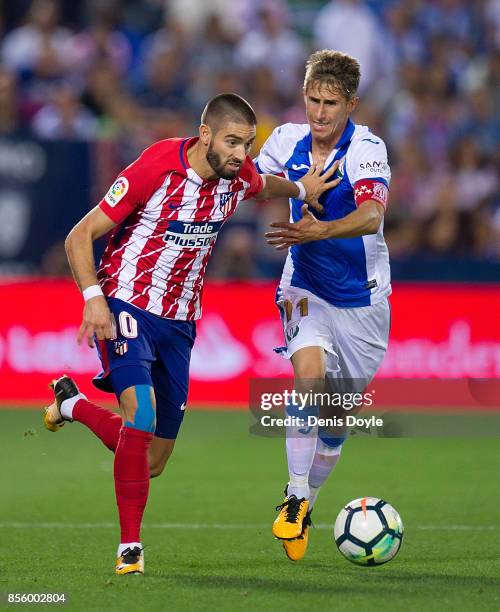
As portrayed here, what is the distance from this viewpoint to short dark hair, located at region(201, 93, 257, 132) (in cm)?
618

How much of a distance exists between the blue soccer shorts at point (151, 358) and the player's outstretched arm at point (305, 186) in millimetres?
853

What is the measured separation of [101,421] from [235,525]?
1348 mm

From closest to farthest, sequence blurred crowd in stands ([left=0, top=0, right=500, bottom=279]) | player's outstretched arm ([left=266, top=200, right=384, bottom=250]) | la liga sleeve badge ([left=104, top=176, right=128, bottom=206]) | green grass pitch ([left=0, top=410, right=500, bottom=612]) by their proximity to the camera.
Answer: green grass pitch ([left=0, top=410, right=500, bottom=612]) → la liga sleeve badge ([left=104, top=176, right=128, bottom=206]) → player's outstretched arm ([left=266, top=200, right=384, bottom=250]) → blurred crowd in stands ([left=0, top=0, right=500, bottom=279])

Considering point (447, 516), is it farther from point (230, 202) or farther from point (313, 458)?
point (230, 202)

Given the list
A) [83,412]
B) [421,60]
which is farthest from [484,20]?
[83,412]

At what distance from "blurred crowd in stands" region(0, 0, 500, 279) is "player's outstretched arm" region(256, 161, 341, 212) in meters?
6.39

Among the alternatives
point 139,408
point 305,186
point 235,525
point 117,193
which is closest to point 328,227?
point 305,186

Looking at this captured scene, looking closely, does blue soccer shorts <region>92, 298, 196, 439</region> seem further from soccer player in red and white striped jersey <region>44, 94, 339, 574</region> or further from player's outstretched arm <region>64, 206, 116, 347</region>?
player's outstretched arm <region>64, 206, 116, 347</region>

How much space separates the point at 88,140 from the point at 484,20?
621 cm

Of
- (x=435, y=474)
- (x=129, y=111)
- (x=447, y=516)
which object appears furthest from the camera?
(x=129, y=111)

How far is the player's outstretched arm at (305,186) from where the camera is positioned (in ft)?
22.3

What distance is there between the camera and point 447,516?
8.06 m

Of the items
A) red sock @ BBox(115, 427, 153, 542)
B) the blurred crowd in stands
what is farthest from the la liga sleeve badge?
the blurred crowd in stands

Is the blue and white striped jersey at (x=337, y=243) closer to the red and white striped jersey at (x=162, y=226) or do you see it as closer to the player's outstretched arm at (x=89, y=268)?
the red and white striped jersey at (x=162, y=226)
